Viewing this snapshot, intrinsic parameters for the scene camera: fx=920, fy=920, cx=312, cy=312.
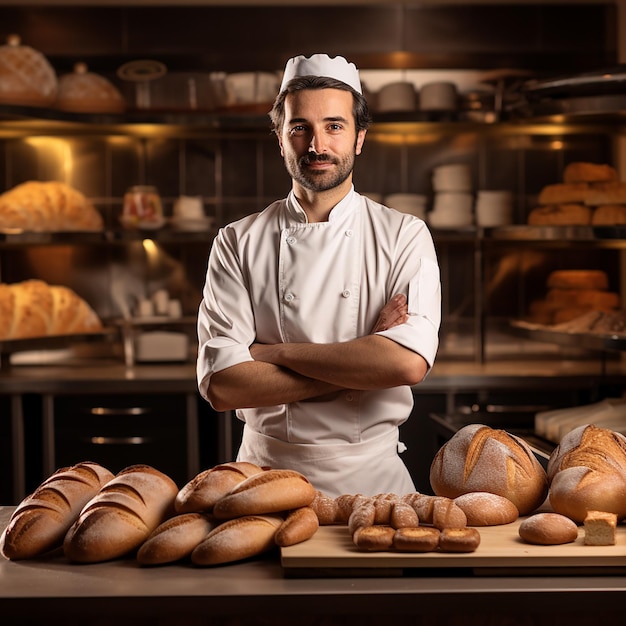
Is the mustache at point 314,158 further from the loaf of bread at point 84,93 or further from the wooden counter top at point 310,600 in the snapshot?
the loaf of bread at point 84,93

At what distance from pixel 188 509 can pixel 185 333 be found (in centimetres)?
277

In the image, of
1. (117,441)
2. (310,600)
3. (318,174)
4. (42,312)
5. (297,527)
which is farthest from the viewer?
(42,312)

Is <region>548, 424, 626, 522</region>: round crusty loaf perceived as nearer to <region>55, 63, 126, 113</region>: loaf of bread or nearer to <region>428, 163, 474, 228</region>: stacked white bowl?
<region>428, 163, 474, 228</region>: stacked white bowl

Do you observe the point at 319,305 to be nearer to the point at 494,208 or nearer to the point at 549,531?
the point at 549,531

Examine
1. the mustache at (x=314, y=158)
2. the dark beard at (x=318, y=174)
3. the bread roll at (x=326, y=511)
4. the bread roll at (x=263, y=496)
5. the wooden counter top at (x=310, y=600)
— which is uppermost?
the mustache at (x=314, y=158)

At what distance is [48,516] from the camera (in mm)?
1293

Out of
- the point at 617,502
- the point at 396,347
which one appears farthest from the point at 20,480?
the point at 617,502

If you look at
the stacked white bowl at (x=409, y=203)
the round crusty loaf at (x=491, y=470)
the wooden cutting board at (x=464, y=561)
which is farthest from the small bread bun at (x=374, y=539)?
the stacked white bowl at (x=409, y=203)

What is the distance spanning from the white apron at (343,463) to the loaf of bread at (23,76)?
2.36 metres

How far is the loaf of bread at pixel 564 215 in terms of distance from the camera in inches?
136

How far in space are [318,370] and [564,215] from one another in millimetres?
2065

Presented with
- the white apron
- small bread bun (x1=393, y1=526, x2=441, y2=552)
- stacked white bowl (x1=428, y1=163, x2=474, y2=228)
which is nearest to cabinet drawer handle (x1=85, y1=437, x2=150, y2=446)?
stacked white bowl (x1=428, y1=163, x2=474, y2=228)

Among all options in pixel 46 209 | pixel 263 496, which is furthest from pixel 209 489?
pixel 46 209
